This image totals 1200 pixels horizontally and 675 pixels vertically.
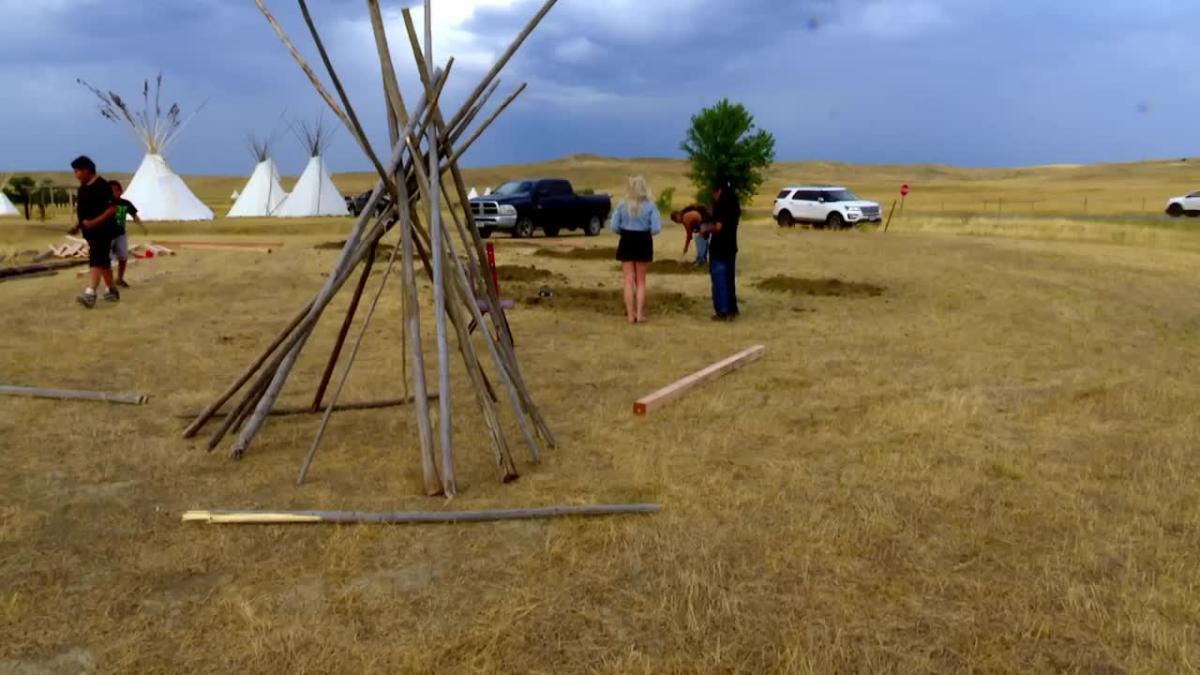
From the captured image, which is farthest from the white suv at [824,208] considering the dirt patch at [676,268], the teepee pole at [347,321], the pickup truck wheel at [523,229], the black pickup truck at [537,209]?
the teepee pole at [347,321]

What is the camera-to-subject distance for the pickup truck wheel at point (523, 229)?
80.1 ft

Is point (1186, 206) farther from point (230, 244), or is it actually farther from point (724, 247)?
point (230, 244)

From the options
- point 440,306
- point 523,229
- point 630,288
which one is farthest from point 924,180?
point 440,306

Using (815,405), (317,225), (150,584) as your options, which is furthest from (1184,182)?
(150,584)

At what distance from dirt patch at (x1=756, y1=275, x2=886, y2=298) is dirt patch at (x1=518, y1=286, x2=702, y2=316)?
1611mm

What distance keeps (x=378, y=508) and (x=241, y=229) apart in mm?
26206

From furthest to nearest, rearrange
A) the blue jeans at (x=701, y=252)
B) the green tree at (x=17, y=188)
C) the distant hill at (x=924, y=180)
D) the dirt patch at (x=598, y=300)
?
the distant hill at (x=924, y=180), the green tree at (x=17, y=188), the blue jeans at (x=701, y=252), the dirt patch at (x=598, y=300)

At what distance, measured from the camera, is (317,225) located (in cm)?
2967

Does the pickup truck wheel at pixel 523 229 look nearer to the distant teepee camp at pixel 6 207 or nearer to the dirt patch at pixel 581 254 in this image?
the dirt patch at pixel 581 254

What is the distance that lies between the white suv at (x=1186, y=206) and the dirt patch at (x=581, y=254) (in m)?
28.9

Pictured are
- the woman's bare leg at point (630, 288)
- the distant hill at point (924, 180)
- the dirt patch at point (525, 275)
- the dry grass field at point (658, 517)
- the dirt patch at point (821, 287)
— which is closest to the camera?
the dry grass field at point (658, 517)

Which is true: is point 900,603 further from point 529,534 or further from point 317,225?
point 317,225

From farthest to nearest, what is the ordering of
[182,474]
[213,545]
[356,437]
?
[356,437] < [182,474] < [213,545]

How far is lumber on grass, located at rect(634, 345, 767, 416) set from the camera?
6.11 m
